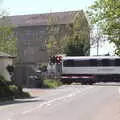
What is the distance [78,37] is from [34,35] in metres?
33.9

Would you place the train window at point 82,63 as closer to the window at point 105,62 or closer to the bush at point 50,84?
the window at point 105,62

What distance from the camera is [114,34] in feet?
77.6

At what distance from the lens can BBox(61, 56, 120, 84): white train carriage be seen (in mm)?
65688

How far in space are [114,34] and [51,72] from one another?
148ft

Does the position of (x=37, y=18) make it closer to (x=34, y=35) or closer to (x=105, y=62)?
(x=34, y=35)

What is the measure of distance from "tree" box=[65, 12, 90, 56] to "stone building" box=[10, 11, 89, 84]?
19156 mm

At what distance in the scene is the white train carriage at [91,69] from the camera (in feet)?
216

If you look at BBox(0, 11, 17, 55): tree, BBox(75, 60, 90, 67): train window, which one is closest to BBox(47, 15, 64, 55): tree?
BBox(0, 11, 17, 55): tree

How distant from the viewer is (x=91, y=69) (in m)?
66.5

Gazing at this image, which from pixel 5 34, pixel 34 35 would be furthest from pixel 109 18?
pixel 34 35

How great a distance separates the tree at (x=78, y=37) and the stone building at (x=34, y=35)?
19.2 m

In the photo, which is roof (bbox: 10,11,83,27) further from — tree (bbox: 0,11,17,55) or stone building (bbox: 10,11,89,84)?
tree (bbox: 0,11,17,55)

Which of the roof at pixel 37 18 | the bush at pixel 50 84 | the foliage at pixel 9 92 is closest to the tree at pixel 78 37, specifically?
the bush at pixel 50 84

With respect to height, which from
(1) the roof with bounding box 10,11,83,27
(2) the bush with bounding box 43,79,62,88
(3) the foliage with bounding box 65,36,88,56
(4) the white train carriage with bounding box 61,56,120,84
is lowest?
(2) the bush with bounding box 43,79,62,88
